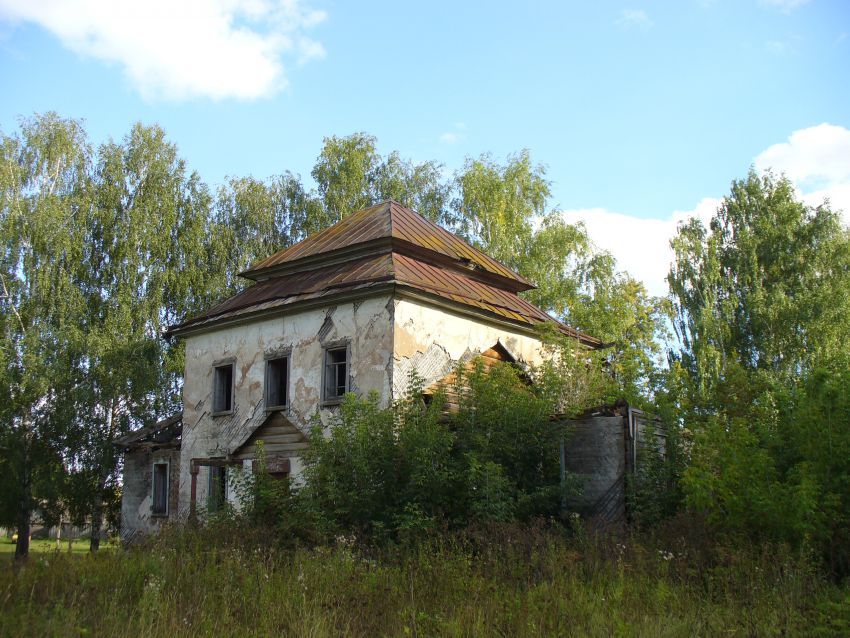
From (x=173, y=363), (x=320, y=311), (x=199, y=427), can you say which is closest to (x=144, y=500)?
(x=199, y=427)

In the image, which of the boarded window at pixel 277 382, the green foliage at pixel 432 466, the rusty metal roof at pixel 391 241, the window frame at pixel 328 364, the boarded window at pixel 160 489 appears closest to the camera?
the green foliage at pixel 432 466

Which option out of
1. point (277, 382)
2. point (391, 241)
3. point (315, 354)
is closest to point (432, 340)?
point (315, 354)

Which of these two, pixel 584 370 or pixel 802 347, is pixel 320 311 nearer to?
pixel 584 370

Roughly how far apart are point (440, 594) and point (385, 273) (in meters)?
9.33

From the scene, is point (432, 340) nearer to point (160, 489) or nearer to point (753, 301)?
point (160, 489)

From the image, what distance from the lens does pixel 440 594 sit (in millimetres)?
7133

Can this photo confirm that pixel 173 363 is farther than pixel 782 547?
Yes

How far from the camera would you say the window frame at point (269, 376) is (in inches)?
663

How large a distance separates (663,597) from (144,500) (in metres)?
17.0

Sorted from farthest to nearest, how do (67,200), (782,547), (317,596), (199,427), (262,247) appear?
(262,247) < (67,200) < (199,427) < (782,547) < (317,596)

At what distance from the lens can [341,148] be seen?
32.6 meters

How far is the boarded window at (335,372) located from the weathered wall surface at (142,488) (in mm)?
5952

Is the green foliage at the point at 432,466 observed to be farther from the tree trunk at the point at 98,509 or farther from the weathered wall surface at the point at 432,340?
the tree trunk at the point at 98,509

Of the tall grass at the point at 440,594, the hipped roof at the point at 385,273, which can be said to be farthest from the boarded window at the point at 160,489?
the tall grass at the point at 440,594
